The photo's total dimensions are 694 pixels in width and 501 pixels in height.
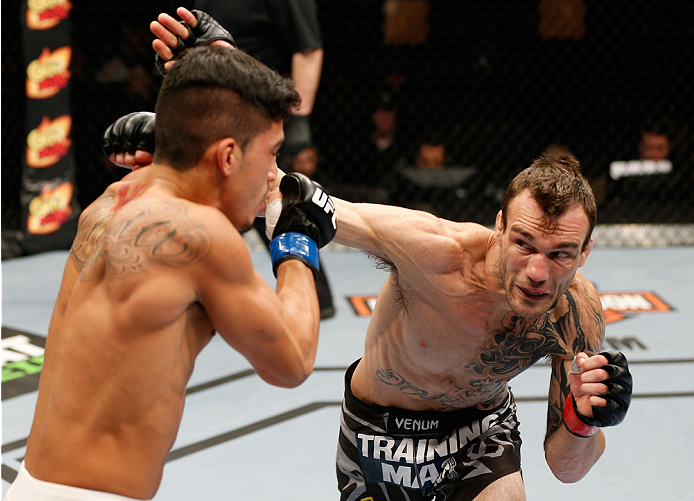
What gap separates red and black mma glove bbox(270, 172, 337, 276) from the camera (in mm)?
1546

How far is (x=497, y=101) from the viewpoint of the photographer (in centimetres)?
597

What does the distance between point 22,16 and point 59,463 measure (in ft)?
13.4

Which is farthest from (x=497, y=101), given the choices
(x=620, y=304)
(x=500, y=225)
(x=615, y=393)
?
(x=615, y=393)

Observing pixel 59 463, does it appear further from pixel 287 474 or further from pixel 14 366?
pixel 14 366

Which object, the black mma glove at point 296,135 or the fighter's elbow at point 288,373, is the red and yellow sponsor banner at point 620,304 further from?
the fighter's elbow at point 288,373

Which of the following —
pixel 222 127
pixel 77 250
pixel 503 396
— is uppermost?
pixel 222 127

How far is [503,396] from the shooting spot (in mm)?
2176

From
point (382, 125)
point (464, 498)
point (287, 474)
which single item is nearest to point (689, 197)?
point (382, 125)

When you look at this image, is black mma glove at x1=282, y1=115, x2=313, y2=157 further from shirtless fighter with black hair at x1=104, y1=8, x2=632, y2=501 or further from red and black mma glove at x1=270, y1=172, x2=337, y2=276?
red and black mma glove at x1=270, y1=172, x2=337, y2=276

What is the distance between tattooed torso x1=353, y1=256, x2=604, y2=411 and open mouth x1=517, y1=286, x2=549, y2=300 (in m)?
0.16

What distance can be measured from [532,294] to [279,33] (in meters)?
2.26

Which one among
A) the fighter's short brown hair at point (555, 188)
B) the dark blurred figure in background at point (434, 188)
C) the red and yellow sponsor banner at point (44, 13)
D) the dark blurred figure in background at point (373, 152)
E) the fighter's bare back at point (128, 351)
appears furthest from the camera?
the dark blurred figure in background at point (373, 152)

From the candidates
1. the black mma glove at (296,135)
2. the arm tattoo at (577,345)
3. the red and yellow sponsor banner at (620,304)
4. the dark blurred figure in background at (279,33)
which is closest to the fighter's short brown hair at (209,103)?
the arm tattoo at (577,345)

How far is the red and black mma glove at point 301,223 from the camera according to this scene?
155cm
